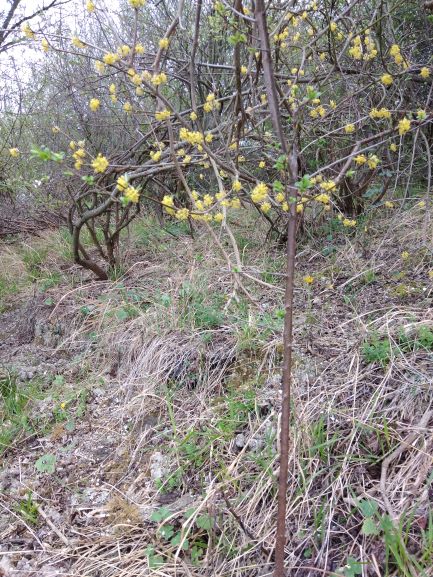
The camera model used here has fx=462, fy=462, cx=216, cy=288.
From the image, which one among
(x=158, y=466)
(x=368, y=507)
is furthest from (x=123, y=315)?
(x=368, y=507)

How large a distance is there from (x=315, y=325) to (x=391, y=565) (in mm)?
1161

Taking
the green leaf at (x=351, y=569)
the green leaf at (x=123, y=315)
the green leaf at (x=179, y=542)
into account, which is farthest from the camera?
the green leaf at (x=123, y=315)

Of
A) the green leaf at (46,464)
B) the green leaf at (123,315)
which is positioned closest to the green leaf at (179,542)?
the green leaf at (46,464)

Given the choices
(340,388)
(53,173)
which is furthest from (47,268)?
(340,388)

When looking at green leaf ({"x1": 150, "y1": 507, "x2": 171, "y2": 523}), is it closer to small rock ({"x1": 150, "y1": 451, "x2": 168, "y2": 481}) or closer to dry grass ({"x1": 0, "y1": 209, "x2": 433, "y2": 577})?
dry grass ({"x1": 0, "y1": 209, "x2": 433, "y2": 577})

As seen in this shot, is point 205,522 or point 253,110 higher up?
point 253,110

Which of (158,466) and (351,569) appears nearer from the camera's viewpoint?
(351,569)

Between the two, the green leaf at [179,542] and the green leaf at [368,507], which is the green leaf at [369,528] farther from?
the green leaf at [179,542]

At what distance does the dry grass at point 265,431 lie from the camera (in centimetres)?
141

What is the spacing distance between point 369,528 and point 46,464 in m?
1.38

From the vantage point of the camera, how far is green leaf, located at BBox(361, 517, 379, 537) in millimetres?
1329

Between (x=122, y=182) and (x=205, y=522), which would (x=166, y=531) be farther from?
(x=122, y=182)

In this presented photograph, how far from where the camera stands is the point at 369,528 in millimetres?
1335

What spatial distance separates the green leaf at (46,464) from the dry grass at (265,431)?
254 mm
